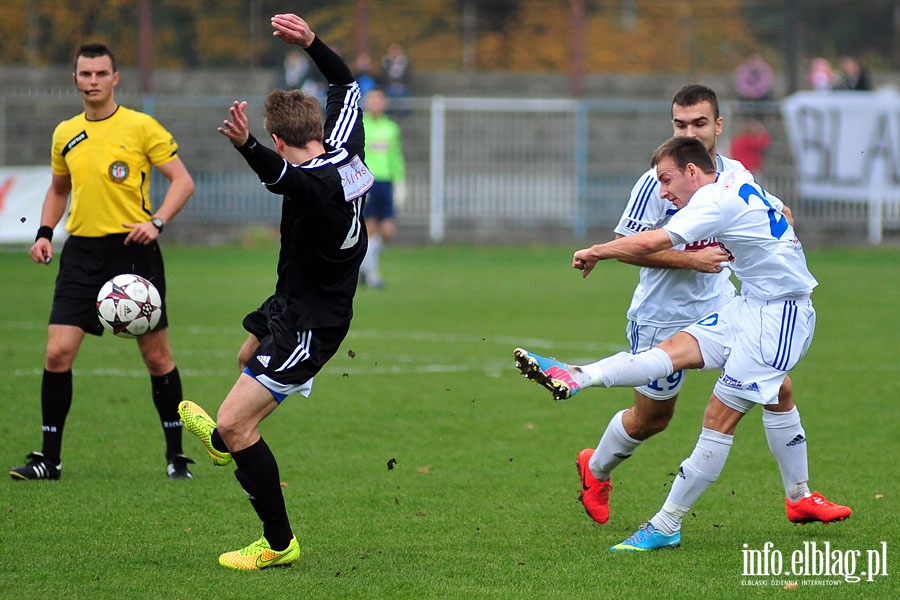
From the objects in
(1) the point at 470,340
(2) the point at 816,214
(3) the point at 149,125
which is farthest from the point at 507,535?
(2) the point at 816,214

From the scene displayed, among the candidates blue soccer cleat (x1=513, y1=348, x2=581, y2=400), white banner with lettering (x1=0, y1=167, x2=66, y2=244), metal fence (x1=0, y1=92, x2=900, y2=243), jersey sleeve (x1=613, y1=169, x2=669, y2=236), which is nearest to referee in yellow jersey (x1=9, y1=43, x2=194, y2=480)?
jersey sleeve (x1=613, y1=169, x2=669, y2=236)

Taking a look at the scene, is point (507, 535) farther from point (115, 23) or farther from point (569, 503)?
point (115, 23)

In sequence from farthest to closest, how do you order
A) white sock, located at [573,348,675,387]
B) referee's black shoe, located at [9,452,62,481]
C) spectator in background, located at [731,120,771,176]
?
spectator in background, located at [731,120,771,176] → referee's black shoe, located at [9,452,62,481] → white sock, located at [573,348,675,387]

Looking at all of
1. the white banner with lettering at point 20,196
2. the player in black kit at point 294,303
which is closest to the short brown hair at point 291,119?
the player in black kit at point 294,303

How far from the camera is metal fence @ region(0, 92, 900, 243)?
24.0 meters

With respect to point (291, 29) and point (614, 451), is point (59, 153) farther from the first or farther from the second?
point (614, 451)

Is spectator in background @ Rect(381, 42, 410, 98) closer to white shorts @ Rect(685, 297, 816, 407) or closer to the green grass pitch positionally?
the green grass pitch

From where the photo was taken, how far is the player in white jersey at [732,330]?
224 inches

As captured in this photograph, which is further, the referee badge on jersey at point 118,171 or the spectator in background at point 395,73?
the spectator in background at point 395,73

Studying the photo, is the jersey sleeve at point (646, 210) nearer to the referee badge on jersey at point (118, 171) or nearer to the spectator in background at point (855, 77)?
the referee badge on jersey at point (118, 171)

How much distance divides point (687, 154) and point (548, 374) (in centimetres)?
124

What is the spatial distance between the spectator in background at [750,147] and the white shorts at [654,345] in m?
18.7

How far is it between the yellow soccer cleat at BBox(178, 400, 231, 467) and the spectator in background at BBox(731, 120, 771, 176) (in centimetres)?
1993

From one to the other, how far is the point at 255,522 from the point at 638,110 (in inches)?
779
